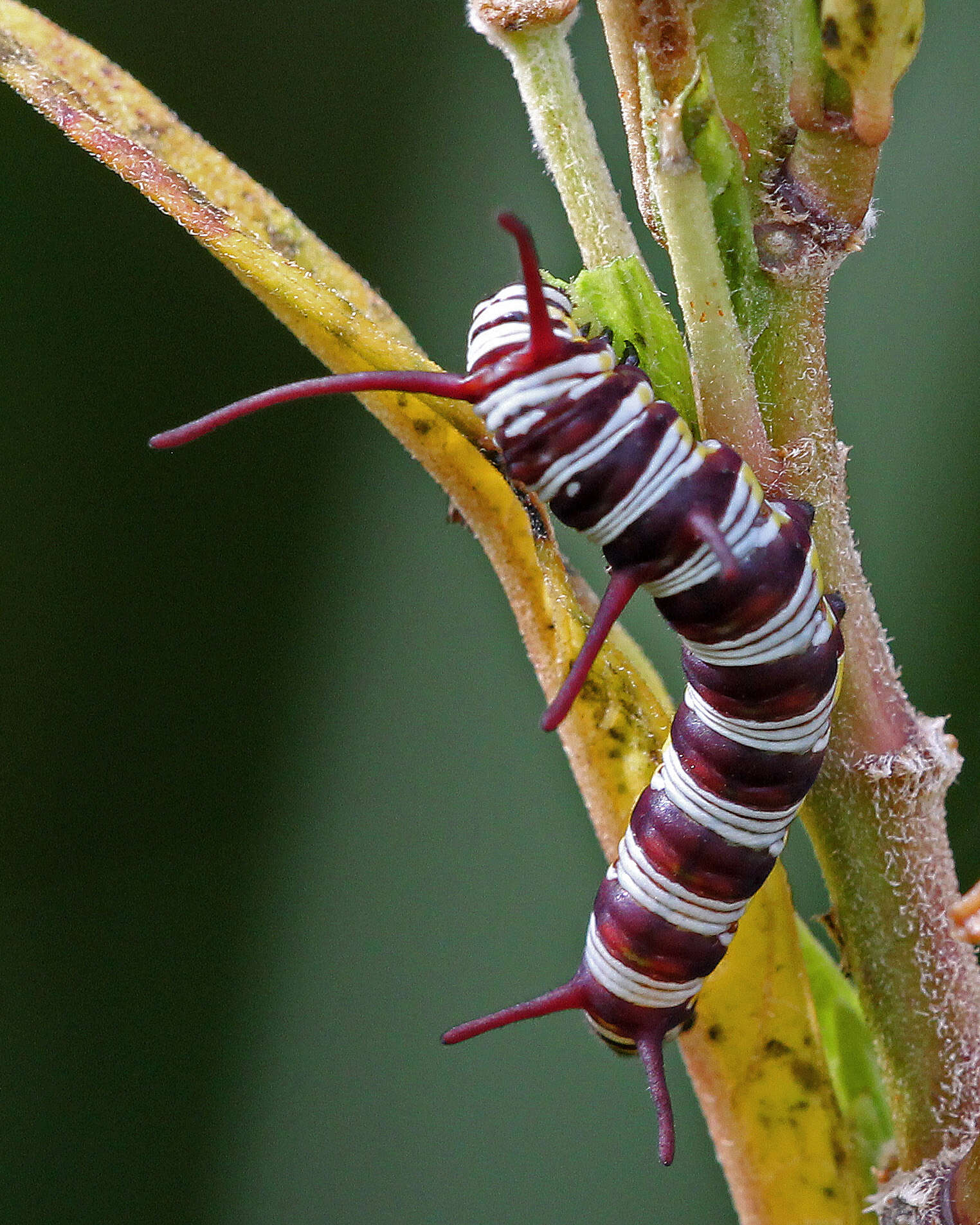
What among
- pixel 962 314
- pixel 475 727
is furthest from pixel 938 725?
pixel 475 727

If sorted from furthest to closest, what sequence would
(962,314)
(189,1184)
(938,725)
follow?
(189,1184) → (962,314) → (938,725)

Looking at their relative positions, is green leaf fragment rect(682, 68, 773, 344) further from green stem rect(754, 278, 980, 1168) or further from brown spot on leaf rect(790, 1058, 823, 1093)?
brown spot on leaf rect(790, 1058, 823, 1093)

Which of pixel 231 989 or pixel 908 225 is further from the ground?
pixel 908 225

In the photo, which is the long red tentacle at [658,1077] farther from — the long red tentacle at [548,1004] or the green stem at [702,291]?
the green stem at [702,291]

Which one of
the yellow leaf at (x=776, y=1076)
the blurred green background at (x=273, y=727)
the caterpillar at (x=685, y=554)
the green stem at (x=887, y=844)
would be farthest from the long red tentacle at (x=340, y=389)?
the blurred green background at (x=273, y=727)

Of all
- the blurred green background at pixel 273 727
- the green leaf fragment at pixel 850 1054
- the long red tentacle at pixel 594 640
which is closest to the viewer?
the long red tentacle at pixel 594 640

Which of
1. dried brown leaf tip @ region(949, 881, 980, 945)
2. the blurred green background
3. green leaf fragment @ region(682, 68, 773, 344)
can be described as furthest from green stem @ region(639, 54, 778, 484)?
the blurred green background

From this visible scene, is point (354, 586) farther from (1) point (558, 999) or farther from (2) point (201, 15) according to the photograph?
(1) point (558, 999)
